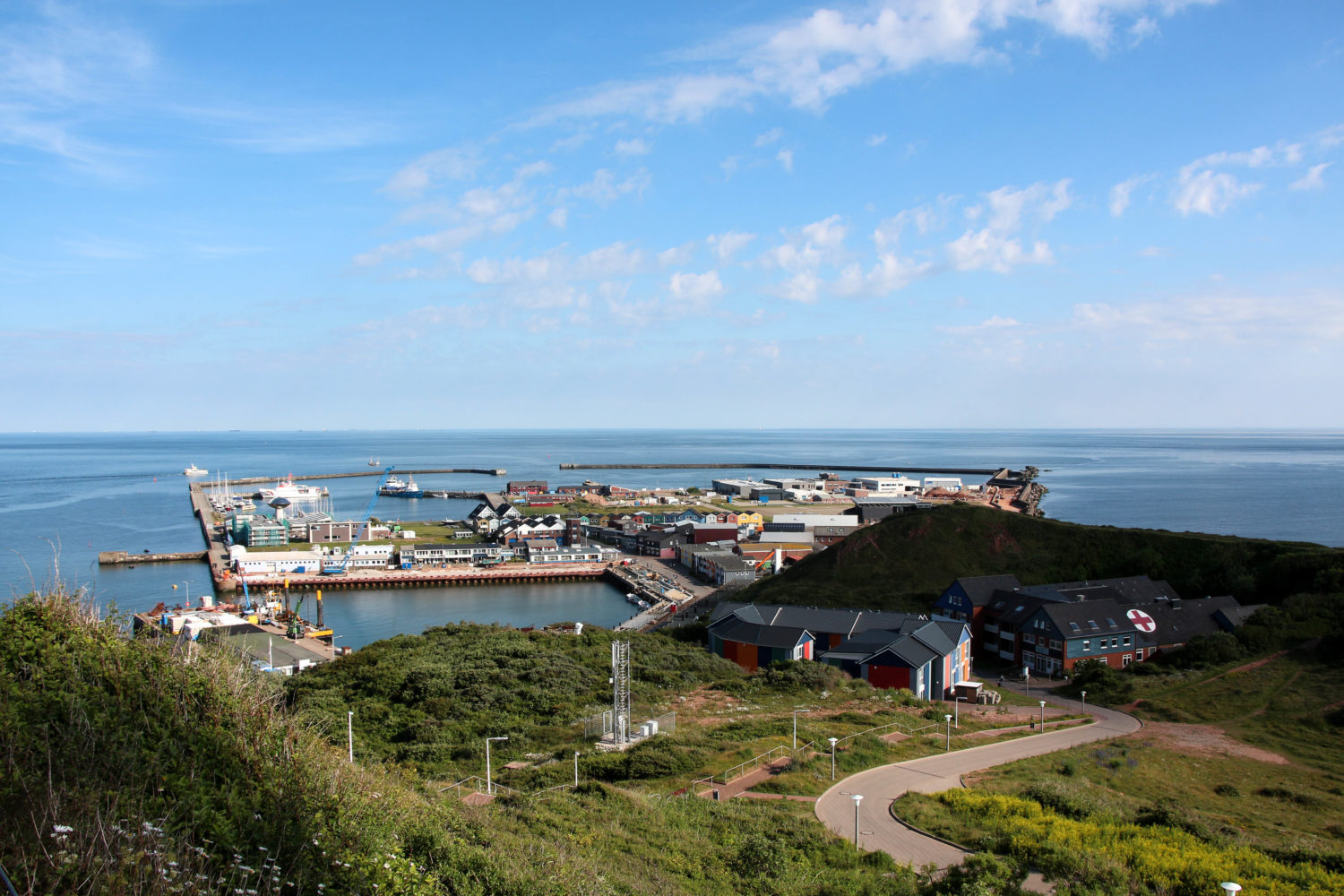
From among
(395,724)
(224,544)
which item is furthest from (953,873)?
(224,544)

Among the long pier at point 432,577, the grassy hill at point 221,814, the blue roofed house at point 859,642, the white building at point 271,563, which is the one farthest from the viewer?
the white building at point 271,563

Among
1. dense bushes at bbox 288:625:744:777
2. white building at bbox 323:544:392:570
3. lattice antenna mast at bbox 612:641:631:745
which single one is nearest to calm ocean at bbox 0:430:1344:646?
white building at bbox 323:544:392:570

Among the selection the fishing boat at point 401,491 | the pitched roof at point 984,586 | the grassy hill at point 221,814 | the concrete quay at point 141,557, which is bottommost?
the concrete quay at point 141,557

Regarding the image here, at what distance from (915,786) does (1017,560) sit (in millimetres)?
24905

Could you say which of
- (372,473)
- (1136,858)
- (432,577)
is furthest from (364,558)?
(372,473)

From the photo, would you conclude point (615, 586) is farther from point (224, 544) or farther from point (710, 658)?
point (224, 544)

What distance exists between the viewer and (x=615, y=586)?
1932 inches

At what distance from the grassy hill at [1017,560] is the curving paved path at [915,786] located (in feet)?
50.0

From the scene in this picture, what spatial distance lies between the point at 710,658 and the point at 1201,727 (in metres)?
12.4

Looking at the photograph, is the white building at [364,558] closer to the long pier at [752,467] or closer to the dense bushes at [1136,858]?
the dense bushes at [1136,858]

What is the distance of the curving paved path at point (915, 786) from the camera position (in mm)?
10438

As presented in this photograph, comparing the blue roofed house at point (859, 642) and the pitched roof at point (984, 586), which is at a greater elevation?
the pitched roof at point (984, 586)

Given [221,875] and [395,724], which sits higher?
[221,875]

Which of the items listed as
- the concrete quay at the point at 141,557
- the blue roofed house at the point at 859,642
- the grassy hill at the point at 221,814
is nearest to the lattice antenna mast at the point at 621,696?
the grassy hill at the point at 221,814
